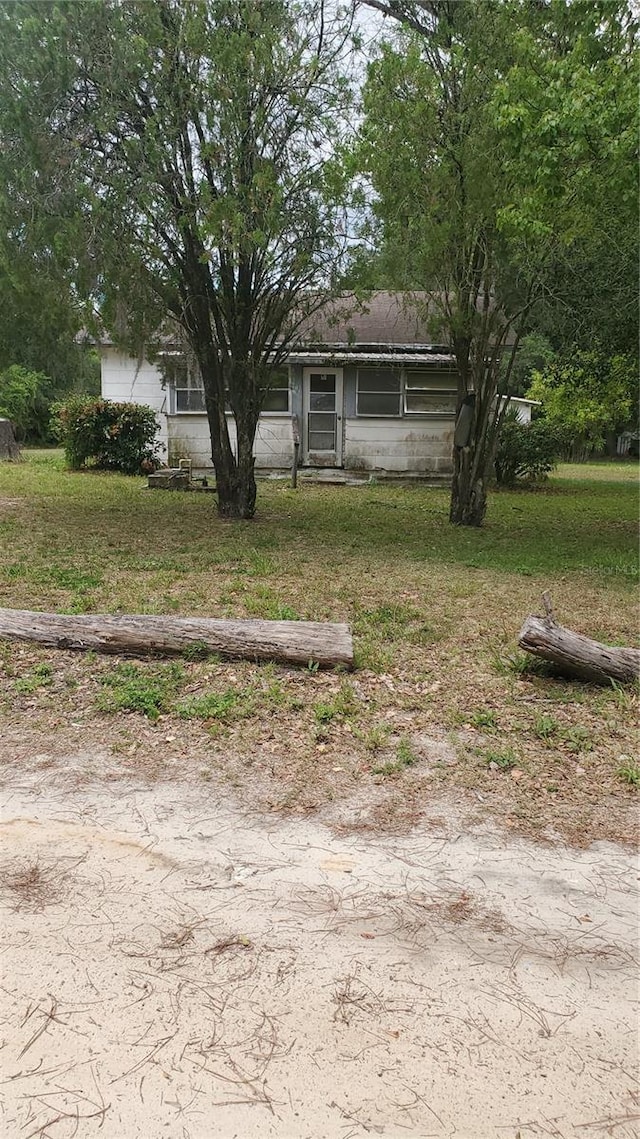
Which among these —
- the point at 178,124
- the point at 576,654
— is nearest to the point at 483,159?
the point at 178,124

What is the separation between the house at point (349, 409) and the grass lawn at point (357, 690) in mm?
8333

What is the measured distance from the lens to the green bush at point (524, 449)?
1688cm

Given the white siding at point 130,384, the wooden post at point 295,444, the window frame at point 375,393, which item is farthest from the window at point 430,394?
the white siding at point 130,384

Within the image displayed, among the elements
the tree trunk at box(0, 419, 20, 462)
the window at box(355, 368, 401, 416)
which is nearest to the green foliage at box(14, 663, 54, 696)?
the window at box(355, 368, 401, 416)

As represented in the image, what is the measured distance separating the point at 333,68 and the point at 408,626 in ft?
Result: 22.8

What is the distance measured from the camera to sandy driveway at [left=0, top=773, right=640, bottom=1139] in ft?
5.93

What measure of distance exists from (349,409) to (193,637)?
13302 millimetres

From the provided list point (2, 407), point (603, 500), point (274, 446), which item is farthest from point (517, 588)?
point (2, 407)

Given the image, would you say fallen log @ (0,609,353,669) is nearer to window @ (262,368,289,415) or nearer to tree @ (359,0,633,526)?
tree @ (359,0,633,526)

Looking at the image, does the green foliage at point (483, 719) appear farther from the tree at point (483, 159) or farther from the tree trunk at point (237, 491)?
the tree trunk at point (237, 491)

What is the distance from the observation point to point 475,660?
4.96 m

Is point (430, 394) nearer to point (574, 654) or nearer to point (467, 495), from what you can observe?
point (467, 495)

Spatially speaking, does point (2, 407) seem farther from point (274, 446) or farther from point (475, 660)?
point (475, 660)

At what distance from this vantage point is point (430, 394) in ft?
56.3
